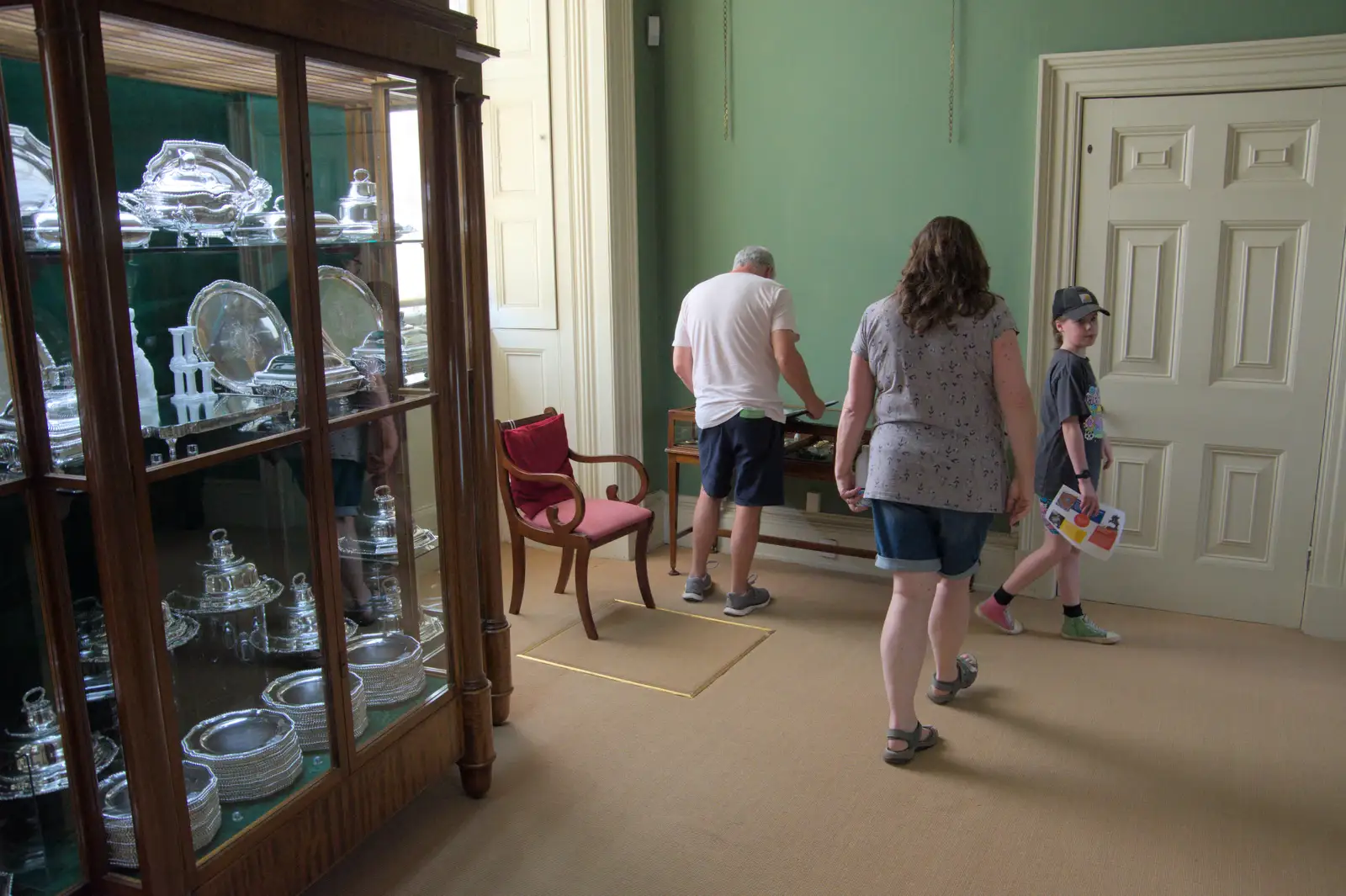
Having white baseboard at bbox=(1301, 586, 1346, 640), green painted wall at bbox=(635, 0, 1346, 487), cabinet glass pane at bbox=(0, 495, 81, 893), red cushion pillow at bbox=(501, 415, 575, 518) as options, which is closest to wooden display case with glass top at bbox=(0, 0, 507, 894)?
cabinet glass pane at bbox=(0, 495, 81, 893)

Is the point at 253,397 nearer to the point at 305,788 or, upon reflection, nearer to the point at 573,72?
the point at 305,788

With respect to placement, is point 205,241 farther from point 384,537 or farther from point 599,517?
point 599,517

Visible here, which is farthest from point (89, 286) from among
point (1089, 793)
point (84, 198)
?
point (1089, 793)

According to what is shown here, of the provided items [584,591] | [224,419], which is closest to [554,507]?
[584,591]

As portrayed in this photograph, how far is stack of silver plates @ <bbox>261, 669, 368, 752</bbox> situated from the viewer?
226cm

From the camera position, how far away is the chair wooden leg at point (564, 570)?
4.09 meters

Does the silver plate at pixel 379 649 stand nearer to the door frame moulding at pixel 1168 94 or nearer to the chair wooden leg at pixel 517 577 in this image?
the chair wooden leg at pixel 517 577

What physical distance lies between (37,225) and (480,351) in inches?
50.8

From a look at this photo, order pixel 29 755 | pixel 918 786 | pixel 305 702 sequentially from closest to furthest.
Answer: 1. pixel 29 755
2. pixel 305 702
3. pixel 918 786

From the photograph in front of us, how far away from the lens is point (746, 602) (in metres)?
4.07

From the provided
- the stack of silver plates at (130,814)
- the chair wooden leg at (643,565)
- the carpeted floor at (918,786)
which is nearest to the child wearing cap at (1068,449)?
the carpeted floor at (918,786)

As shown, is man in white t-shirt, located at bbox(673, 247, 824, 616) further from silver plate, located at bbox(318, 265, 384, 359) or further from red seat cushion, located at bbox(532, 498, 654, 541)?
silver plate, located at bbox(318, 265, 384, 359)

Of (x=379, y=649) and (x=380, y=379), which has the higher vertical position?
(x=380, y=379)

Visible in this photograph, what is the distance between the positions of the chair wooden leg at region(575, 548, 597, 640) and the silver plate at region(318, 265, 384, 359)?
1.56 metres
